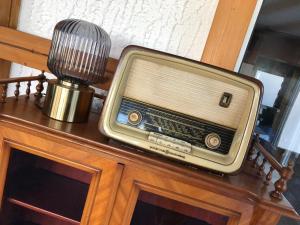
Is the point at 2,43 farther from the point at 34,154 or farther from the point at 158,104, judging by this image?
the point at 158,104

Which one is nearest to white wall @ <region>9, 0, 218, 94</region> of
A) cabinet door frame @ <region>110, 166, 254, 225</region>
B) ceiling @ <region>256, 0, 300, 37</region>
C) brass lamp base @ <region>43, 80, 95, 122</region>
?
ceiling @ <region>256, 0, 300, 37</region>

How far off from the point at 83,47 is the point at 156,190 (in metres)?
0.47

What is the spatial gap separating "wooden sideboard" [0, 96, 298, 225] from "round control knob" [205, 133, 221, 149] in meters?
0.07

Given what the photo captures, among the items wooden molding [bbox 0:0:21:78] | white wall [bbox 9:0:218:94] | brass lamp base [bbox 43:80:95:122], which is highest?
white wall [bbox 9:0:218:94]

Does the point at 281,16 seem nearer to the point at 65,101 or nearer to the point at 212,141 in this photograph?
the point at 212,141

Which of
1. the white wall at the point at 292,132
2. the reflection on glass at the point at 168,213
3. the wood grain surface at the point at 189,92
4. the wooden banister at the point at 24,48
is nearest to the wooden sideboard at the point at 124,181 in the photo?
the reflection on glass at the point at 168,213

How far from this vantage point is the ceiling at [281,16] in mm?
1132

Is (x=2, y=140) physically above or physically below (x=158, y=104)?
below

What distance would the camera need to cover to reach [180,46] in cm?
109

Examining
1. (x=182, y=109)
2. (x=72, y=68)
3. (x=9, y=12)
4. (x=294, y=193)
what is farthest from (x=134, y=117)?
(x=294, y=193)

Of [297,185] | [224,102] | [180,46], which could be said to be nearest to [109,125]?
[224,102]

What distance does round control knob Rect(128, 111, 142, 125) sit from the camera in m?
0.78

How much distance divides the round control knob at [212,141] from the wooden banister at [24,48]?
0.75m

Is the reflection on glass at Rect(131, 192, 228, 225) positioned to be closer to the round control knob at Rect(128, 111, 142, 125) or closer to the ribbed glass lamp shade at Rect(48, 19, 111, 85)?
the round control knob at Rect(128, 111, 142, 125)
